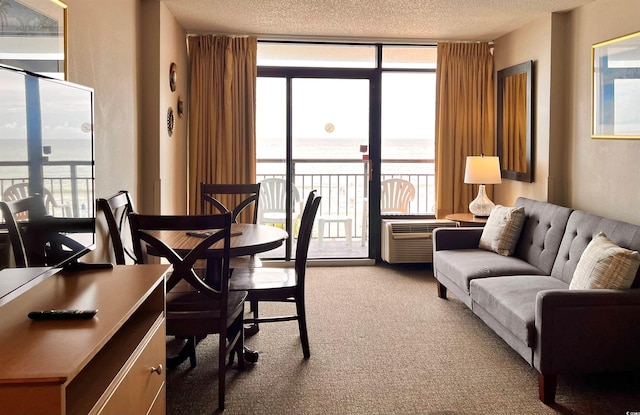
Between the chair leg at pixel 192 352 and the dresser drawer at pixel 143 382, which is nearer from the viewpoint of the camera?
the dresser drawer at pixel 143 382

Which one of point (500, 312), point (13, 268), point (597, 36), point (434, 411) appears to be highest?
point (597, 36)

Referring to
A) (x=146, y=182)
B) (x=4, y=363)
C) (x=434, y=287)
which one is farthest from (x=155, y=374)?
(x=434, y=287)

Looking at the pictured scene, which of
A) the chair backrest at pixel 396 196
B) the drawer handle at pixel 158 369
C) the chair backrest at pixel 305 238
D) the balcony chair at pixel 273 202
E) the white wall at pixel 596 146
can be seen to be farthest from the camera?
the chair backrest at pixel 396 196

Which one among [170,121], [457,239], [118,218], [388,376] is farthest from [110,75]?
[457,239]

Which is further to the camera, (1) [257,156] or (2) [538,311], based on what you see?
(1) [257,156]

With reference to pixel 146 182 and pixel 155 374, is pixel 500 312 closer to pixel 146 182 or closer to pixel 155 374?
pixel 155 374

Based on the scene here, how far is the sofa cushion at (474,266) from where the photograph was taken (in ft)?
13.6

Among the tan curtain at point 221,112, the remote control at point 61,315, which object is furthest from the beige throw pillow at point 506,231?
the remote control at point 61,315

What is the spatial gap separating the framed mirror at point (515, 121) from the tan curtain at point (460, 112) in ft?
0.55

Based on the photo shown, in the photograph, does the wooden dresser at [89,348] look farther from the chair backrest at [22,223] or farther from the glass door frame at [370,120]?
the glass door frame at [370,120]

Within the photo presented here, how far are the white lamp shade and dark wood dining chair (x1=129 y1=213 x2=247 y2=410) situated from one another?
3136 mm

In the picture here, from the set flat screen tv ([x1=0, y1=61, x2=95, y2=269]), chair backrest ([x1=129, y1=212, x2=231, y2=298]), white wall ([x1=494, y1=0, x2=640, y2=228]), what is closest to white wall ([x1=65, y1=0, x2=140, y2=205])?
flat screen tv ([x1=0, y1=61, x2=95, y2=269])

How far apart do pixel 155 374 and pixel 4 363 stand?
0.89m

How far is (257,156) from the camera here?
629cm
